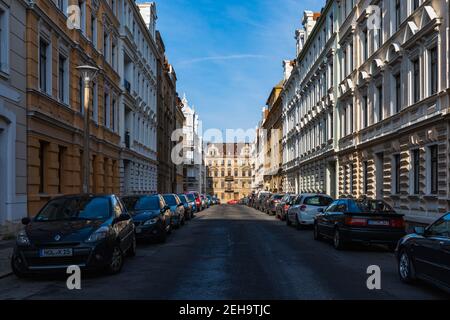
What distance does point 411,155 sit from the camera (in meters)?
20.6

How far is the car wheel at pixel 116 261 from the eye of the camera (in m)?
9.88

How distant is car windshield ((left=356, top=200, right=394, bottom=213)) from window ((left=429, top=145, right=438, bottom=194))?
4441 mm

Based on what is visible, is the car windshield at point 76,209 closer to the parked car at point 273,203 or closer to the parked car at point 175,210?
the parked car at point 175,210

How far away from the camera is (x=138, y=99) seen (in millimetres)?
40188

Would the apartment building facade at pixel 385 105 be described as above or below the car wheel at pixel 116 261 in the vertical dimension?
above

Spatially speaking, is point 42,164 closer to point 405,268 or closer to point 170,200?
point 170,200

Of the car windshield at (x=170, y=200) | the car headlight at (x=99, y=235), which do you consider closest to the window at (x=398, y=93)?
the car windshield at (x=170, y=200)

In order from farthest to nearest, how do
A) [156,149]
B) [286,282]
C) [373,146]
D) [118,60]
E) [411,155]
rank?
[156,149] < [118,60] < [373,146] < [411,155] < [286,282]

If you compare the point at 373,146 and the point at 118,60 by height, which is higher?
→ the point at 118,60

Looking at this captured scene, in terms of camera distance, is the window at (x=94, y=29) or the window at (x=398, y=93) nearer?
the window at (x=398, y=93)

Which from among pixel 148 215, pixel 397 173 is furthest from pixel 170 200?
pixel 397 173

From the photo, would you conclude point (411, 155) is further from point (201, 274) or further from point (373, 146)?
point (201, 274)

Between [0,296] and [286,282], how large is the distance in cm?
452
